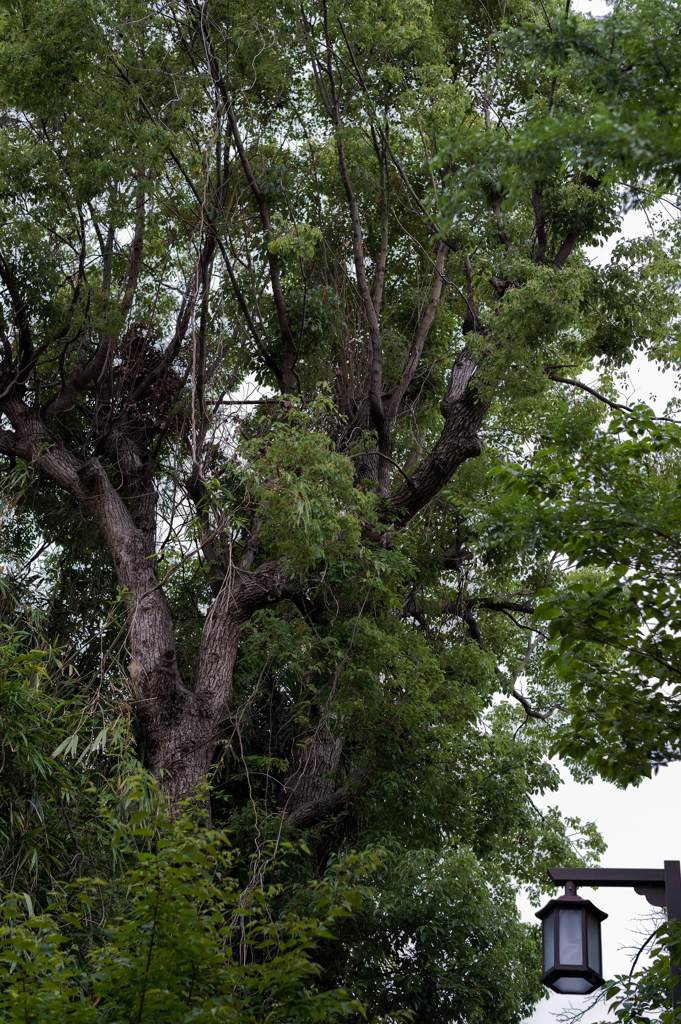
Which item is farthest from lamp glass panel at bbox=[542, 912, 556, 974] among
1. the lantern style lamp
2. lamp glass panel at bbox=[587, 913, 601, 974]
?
lamp glass panel at bbox=[587, 913, 601, 974]

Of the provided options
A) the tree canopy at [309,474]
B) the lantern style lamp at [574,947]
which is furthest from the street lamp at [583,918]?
the tree canopy at [309,474]

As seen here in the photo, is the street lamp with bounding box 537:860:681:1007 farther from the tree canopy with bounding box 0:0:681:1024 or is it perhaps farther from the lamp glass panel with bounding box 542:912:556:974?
the tree canopy with bounding box 0:0:681:1024

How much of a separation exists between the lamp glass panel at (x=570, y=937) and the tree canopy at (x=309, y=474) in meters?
0.66

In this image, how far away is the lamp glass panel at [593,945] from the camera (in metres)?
4.23

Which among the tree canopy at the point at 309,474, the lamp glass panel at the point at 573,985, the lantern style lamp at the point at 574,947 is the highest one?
the tree canopy at the point at 309,474

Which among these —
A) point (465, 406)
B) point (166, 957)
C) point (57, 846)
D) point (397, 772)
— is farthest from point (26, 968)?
point (465, 406)

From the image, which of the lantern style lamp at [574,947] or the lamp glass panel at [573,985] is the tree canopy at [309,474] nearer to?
the lantern style lamp at [574,947]

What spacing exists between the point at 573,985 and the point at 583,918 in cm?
29

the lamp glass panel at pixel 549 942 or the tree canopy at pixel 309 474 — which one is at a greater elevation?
the tree canopy at pixel 309 474

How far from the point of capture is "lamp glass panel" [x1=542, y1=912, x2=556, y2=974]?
14.0 ft

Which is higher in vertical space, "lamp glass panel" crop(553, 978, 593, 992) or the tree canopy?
the tree canopy

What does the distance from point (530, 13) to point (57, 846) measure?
26.2ft

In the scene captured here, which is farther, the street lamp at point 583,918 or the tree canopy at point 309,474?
the tree canopy at point 309,474

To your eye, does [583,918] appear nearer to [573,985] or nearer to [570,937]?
[570,937]
